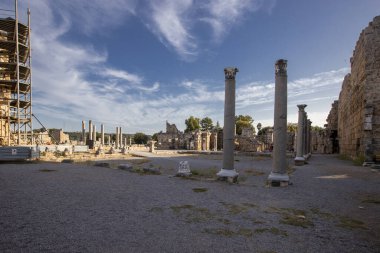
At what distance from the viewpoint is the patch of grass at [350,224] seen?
14.1 ft

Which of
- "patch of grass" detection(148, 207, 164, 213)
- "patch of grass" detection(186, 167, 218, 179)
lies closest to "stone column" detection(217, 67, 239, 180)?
"patch of grass" detection(186, 167, 218, 179)

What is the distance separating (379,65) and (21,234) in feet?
66.4

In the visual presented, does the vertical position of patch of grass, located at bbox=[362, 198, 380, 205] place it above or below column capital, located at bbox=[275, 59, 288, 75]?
below

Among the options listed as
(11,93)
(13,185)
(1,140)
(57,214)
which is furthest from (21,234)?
(11,93)

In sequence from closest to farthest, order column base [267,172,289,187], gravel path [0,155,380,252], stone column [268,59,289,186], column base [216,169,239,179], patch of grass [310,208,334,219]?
gravel path [0,155,380,252]
patch of grass [310,208,334,219]
column base [267,172,289,187]
stone column [268,59,289,186]
column base [216,169,239,179]

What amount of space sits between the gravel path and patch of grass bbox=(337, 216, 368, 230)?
0.02m

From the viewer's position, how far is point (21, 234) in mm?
3758

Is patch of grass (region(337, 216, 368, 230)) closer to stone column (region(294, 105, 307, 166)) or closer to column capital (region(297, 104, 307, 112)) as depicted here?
stone column (region(294, 105, 307, 166))

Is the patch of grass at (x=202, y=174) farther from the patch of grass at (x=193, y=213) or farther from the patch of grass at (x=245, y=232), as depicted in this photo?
the patch of grass at (x=245, y=232)

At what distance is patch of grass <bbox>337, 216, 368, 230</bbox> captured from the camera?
4293 millimetres

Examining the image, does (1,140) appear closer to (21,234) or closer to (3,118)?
(3,118)

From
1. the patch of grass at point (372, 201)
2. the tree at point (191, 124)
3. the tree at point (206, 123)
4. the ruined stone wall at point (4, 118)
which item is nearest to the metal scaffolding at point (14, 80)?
the ruined stone wall at point (4, 118)

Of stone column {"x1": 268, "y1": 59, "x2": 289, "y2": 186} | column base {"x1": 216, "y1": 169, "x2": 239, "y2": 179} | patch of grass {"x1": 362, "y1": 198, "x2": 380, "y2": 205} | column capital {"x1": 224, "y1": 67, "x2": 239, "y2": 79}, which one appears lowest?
patch of grass {"x1": 362, "y1": 198, "x2": 380, "y2": 205}

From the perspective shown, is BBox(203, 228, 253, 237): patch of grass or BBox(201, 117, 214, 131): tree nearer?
BBox(203, 228, 253, 237): patch of grass
